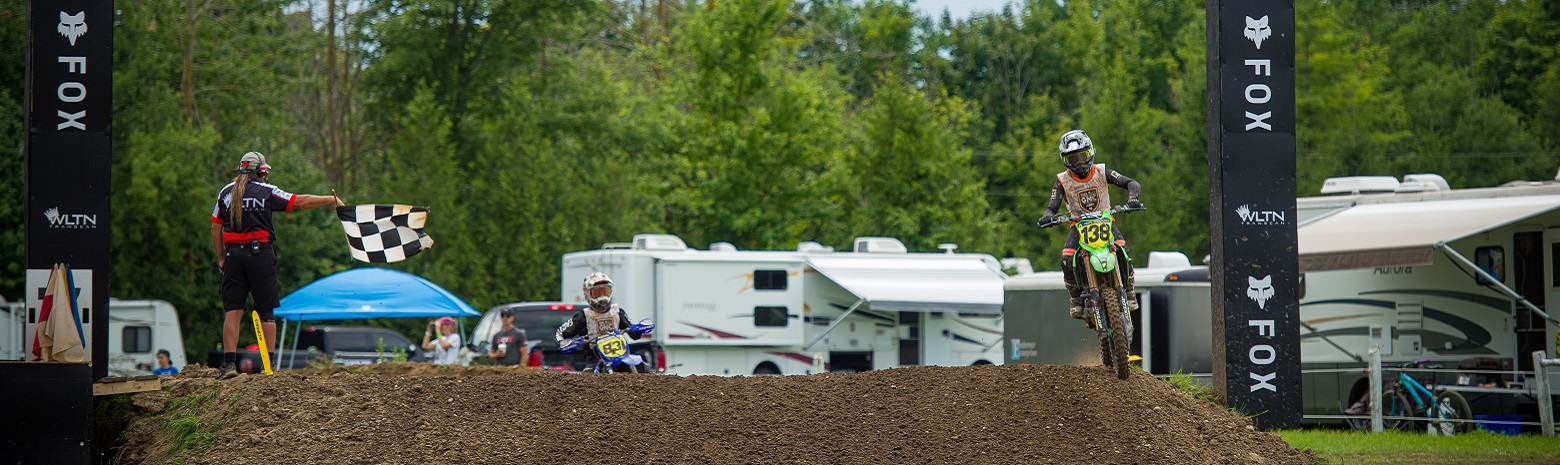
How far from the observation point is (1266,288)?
1016 cm

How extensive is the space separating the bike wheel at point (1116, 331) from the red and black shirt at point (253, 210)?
19.3 ft

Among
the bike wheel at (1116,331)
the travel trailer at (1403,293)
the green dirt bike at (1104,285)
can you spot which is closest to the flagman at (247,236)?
the green dirt bike at (1104,285)

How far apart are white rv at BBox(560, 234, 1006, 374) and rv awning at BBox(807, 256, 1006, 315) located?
22 millimetres

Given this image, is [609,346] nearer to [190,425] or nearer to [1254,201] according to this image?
[190,425]

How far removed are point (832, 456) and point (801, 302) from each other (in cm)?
1529

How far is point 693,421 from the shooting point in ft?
29.8

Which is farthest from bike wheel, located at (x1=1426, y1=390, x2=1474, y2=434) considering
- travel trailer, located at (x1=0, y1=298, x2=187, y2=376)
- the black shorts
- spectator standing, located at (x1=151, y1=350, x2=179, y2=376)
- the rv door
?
travel trailer, located at (x1=0, y1=298, x2=187, y2=376)

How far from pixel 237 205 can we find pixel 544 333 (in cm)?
1203

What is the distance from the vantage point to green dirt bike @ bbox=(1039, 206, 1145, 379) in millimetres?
9969

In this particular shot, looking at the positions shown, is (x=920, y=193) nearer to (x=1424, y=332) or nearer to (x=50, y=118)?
(x=1424, y=332)

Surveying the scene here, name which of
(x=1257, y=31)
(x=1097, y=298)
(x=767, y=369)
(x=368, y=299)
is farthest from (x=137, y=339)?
(x=1257, y=31)

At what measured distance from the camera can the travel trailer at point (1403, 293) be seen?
16250 millimetres

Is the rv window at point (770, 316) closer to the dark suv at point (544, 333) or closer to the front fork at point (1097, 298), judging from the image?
the dark suv at point (544, 333)

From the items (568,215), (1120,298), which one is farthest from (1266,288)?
(568,215)
